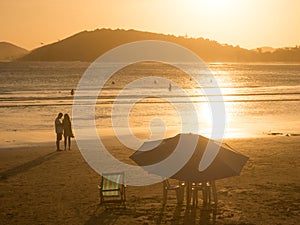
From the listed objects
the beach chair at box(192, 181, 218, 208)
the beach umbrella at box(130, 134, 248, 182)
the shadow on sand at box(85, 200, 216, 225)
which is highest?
the beach umbrella at box(130, 134, 248, 182)

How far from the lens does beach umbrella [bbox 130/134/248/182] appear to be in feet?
35.9

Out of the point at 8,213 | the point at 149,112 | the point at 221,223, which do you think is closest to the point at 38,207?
the point at 8,213

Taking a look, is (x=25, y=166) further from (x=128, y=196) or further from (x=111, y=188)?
(x=111, y=188)

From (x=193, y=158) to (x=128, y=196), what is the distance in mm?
3208

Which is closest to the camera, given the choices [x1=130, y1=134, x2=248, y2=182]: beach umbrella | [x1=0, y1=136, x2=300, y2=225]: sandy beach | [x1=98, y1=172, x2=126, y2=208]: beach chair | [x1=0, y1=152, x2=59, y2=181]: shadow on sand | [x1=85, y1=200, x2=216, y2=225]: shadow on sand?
[x1=130, y1=134, x2=248, y2=182]: beach umbrella

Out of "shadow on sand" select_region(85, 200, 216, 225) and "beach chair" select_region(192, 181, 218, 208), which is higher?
"beach chair" select_region(192, 181, 218, 208)

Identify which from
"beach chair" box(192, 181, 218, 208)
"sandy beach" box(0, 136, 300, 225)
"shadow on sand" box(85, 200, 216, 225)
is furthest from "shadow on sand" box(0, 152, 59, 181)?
"beach chair" box(192, 181, 218, 208)

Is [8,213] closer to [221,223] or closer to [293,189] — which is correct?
[221,223]

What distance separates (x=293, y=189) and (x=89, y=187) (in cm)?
540

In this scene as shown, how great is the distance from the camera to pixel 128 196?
13758 millimetres

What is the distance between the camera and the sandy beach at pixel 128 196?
38.4 feet

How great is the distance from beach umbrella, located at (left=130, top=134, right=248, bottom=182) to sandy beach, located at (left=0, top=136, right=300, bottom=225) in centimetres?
112

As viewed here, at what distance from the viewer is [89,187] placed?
48.4 ft

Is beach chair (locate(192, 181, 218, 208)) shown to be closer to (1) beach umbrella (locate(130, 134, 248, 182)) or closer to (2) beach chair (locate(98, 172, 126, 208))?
(1) beach umbrella (locate(130, 134, 248, 182))
